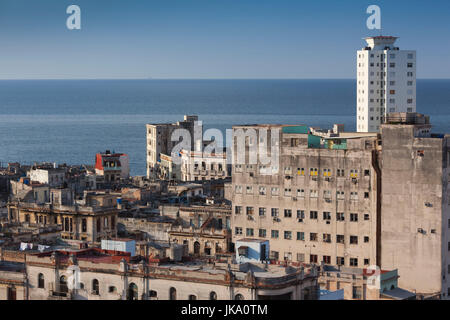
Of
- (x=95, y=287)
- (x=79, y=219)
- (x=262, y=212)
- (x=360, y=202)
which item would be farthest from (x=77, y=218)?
(x=95, y=287)

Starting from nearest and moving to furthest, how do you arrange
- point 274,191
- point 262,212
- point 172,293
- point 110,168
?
point 172,293 → point 274,191 → point 262,212 → point 110,168

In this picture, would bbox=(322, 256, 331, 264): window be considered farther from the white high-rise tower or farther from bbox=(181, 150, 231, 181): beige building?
the white high-rise tower

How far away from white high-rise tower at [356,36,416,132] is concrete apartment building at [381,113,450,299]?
52.4 m

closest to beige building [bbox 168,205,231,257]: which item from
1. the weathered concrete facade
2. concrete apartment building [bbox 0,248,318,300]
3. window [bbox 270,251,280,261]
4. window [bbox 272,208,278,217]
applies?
window [bbox 270,251,280,261]

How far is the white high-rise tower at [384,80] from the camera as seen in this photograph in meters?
128

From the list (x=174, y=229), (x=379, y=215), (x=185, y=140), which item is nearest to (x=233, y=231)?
(x=174, y=229)

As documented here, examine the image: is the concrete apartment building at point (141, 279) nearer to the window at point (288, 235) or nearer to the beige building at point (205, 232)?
the beige building at point (205, 232)

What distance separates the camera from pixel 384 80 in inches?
5049

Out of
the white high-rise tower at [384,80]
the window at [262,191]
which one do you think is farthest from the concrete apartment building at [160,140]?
the window at [262,191]

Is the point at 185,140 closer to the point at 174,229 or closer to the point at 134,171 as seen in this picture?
the point at 134,171

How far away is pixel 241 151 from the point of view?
8250cm

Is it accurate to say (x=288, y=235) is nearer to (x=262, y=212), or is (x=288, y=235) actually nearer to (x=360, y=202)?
(x=262, y=212)

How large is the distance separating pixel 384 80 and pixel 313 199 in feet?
170

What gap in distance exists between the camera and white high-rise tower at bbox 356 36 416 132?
127812 millimetres
